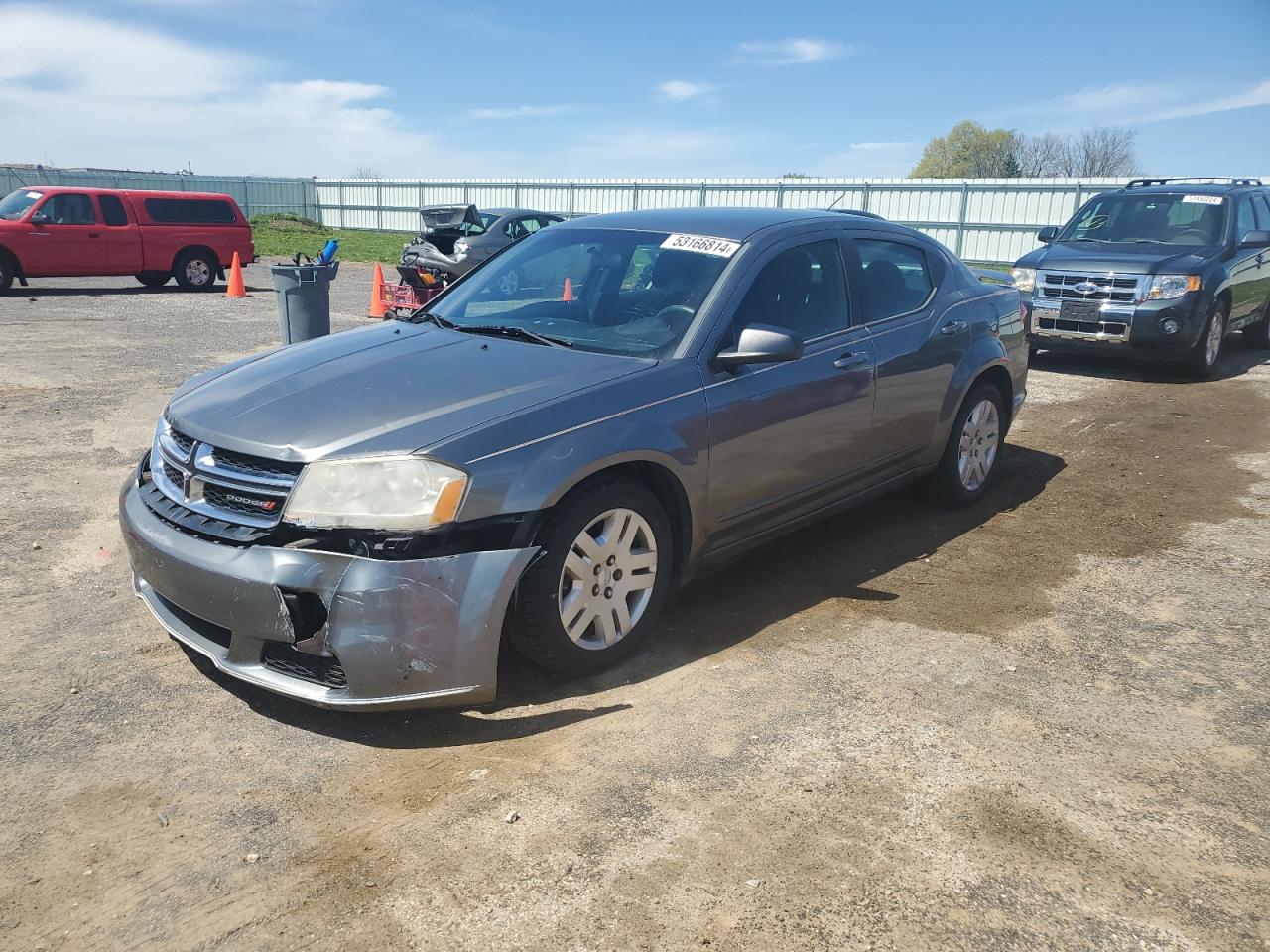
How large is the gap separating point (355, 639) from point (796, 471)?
2.22m

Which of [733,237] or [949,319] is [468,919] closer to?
[733,237]

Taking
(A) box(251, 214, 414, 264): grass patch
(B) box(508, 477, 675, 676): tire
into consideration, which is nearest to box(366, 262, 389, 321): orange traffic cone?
(A) box(251, 214, 414, 264): grass patch

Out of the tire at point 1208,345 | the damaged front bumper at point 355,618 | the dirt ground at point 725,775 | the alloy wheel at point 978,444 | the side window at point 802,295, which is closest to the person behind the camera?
the dirt ground at point 725,775

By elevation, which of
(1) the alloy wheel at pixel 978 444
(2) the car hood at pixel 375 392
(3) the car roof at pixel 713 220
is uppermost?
(3) the car roof at pixel 713 220

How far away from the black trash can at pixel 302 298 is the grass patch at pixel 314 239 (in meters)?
15.6

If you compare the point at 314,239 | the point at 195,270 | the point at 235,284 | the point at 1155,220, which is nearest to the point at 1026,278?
the point at 1155,220

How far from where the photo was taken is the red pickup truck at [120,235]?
17.2 m

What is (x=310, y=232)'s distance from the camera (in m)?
36.9

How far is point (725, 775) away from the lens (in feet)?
10.6

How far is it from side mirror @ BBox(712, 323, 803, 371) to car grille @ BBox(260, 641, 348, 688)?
191 centimetres

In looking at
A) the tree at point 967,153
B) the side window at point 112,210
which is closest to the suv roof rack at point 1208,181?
the side window at point 112,210

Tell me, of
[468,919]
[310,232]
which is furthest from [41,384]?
[310,232]

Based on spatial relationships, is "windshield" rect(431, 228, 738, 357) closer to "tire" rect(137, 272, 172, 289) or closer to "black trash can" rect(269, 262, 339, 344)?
"black trash can" rect(269, 262, 339, 344)

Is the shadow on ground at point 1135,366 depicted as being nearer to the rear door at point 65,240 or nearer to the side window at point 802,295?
the side window at point 802,295
